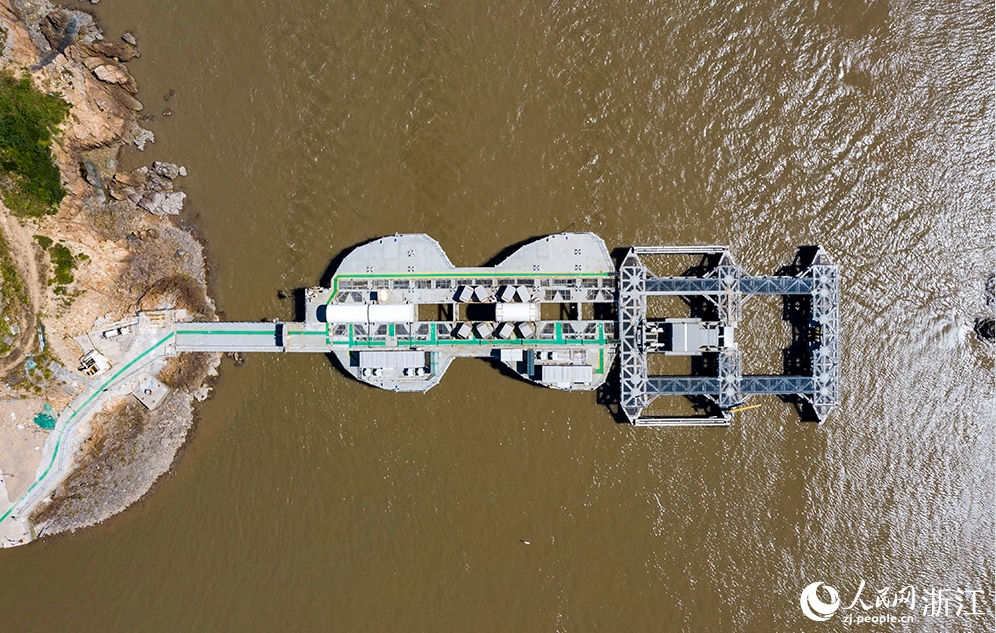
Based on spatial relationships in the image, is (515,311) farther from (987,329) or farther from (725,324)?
(987,329)

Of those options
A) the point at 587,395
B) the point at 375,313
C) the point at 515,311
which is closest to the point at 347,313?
the point at 375,313

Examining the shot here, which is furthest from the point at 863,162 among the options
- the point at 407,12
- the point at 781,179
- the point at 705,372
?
the point at 407,12

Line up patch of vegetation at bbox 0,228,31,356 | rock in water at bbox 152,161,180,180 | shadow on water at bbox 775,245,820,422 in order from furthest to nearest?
1. rock in water at bbox 152,161,180,180
2. shadow on water at bbox 775,245,820,422
3. patch of vegetation at bbox 0,228,31,356

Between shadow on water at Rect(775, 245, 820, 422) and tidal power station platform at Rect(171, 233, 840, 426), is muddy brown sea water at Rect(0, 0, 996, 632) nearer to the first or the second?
shadow on water at Rect(775, 245, 820, 422)

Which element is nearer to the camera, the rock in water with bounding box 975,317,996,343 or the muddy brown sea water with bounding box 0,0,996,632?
the muddy brown sea water with bounding box 0,0,996,632

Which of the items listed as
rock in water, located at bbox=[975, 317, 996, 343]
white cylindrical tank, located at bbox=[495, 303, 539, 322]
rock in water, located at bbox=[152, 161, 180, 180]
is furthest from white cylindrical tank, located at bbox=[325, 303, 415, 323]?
rock in water, located at bbox=[975, 317, 996, 343]

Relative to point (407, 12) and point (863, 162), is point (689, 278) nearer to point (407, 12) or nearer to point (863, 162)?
point (863, 162)
